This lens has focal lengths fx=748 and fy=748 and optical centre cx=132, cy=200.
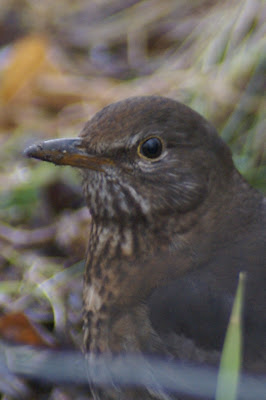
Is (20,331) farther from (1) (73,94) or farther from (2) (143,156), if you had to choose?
(1) (73,94)

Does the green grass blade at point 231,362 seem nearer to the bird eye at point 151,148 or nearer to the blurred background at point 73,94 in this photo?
the bird eye at point 151,148

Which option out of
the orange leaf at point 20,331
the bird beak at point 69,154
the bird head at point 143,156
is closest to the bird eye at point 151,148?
the bird head at point 143,156

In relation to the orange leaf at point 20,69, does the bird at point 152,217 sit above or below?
below

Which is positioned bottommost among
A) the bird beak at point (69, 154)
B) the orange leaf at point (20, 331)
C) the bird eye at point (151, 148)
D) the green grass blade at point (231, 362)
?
the green grass blade at point (231, 362)

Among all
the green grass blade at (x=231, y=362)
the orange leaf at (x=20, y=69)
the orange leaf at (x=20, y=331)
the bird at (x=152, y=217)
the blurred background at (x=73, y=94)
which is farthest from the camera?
the orange leaf at (x=20, y=69)

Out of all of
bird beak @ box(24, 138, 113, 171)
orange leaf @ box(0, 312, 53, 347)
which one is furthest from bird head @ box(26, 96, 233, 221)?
orange leaf @ box(0, 312, 53, 347)

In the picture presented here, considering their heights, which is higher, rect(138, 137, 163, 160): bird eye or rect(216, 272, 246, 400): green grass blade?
rect(138, 137, 163, 160): bird eye

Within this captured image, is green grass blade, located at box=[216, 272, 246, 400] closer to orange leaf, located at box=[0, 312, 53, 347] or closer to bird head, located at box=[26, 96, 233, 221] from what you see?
bird head, located at box=[26, 96, 233, 221]

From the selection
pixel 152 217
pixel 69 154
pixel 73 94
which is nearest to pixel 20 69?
pixel 73 94
